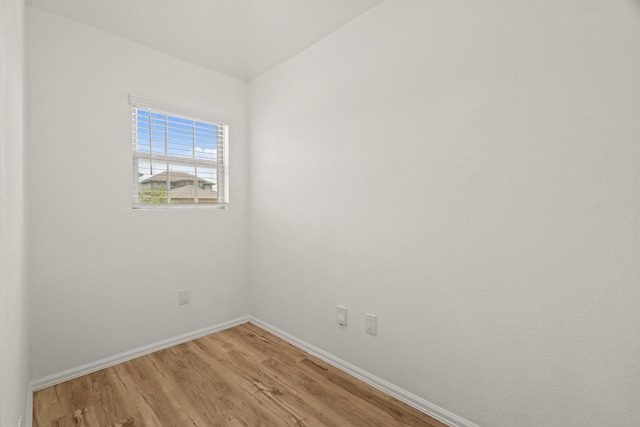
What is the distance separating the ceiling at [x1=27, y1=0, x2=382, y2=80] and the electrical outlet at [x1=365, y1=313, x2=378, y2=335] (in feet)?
6.74

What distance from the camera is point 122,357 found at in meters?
2.31

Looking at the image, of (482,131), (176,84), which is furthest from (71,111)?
(482,131)

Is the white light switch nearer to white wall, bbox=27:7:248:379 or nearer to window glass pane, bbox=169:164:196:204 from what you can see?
white wall, bbox=27:7:248:379

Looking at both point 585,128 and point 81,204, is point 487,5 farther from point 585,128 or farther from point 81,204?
point 81,204

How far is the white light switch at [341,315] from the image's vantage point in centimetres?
219

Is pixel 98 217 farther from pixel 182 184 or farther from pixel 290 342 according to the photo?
pixel 290 342

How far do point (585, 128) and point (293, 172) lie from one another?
190cm

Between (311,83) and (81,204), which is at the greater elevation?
(311,83)

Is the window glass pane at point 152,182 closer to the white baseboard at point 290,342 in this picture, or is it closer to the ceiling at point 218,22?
the ceiling at point 218,22

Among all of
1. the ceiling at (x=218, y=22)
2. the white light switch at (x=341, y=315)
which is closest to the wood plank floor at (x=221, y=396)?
the white light switch at (x=341, y=315)

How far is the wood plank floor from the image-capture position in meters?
1.70

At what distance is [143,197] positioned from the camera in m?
2.46

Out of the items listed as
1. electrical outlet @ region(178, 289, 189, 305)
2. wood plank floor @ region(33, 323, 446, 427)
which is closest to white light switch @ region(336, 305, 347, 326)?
wood plank floor @ region(33, 323, 446, 427)

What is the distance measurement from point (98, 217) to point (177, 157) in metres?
0.79
